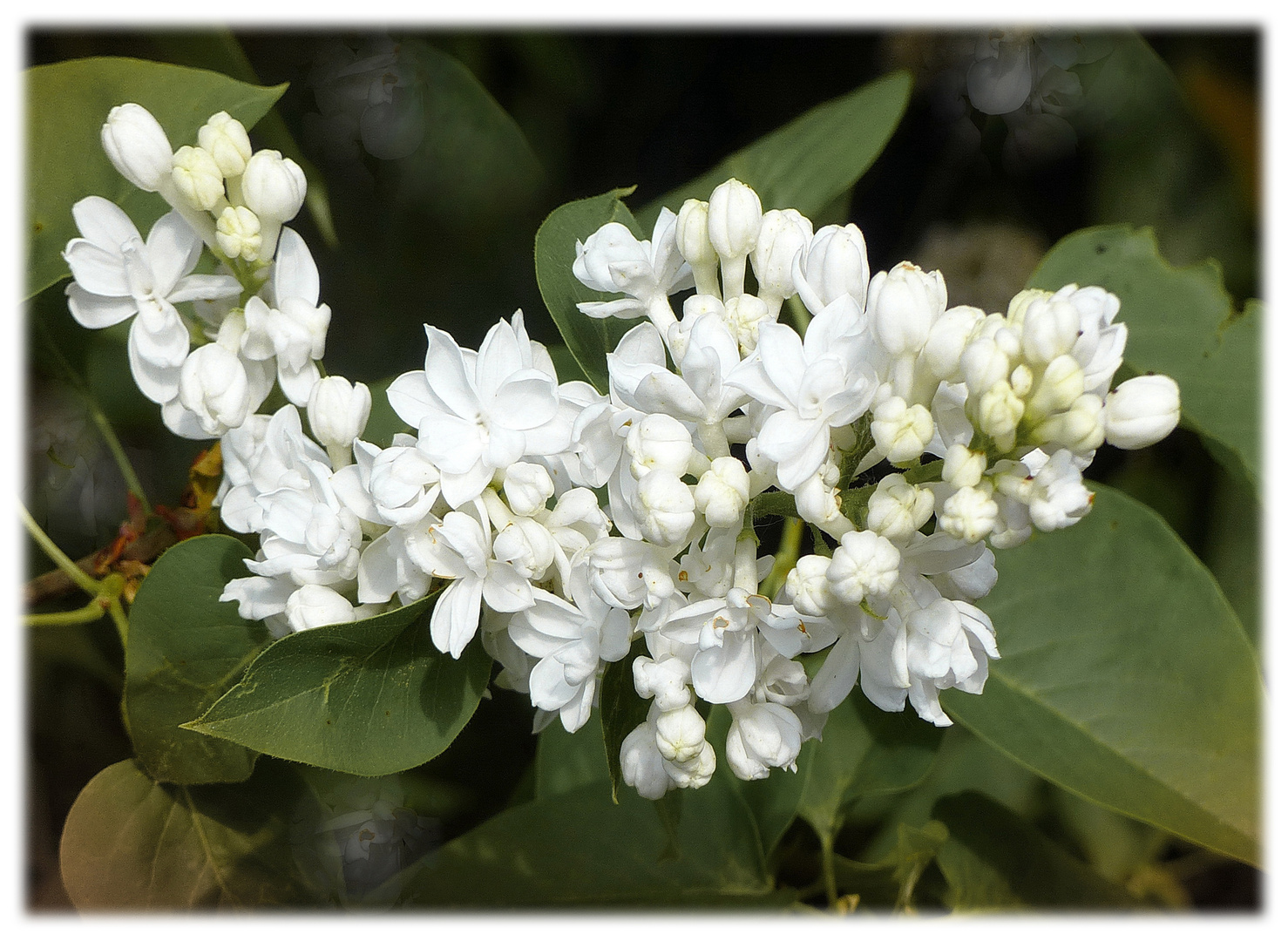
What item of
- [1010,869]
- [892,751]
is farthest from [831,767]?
[1010,869]

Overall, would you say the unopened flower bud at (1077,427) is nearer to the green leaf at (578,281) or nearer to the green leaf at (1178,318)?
the green leaf at (578,281)

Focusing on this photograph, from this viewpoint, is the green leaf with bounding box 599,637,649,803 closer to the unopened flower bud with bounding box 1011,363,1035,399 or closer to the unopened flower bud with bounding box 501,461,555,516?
the unopened flower bud with bounding box 501,461,555,516

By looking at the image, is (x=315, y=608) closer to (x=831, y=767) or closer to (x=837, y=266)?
(x=837, y=266)

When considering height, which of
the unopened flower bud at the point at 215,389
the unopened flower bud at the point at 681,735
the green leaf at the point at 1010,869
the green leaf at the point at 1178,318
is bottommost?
the green leaf at the point at 1010,869

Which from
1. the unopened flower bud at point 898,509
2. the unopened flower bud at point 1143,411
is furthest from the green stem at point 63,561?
the unopened flower bud at point 1143,411

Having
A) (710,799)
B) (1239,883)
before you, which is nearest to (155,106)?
(710,799)

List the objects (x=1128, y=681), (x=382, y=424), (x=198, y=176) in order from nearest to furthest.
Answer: (x=198, y=176)
(x=382, y=424)
(x=1128, y=681)
